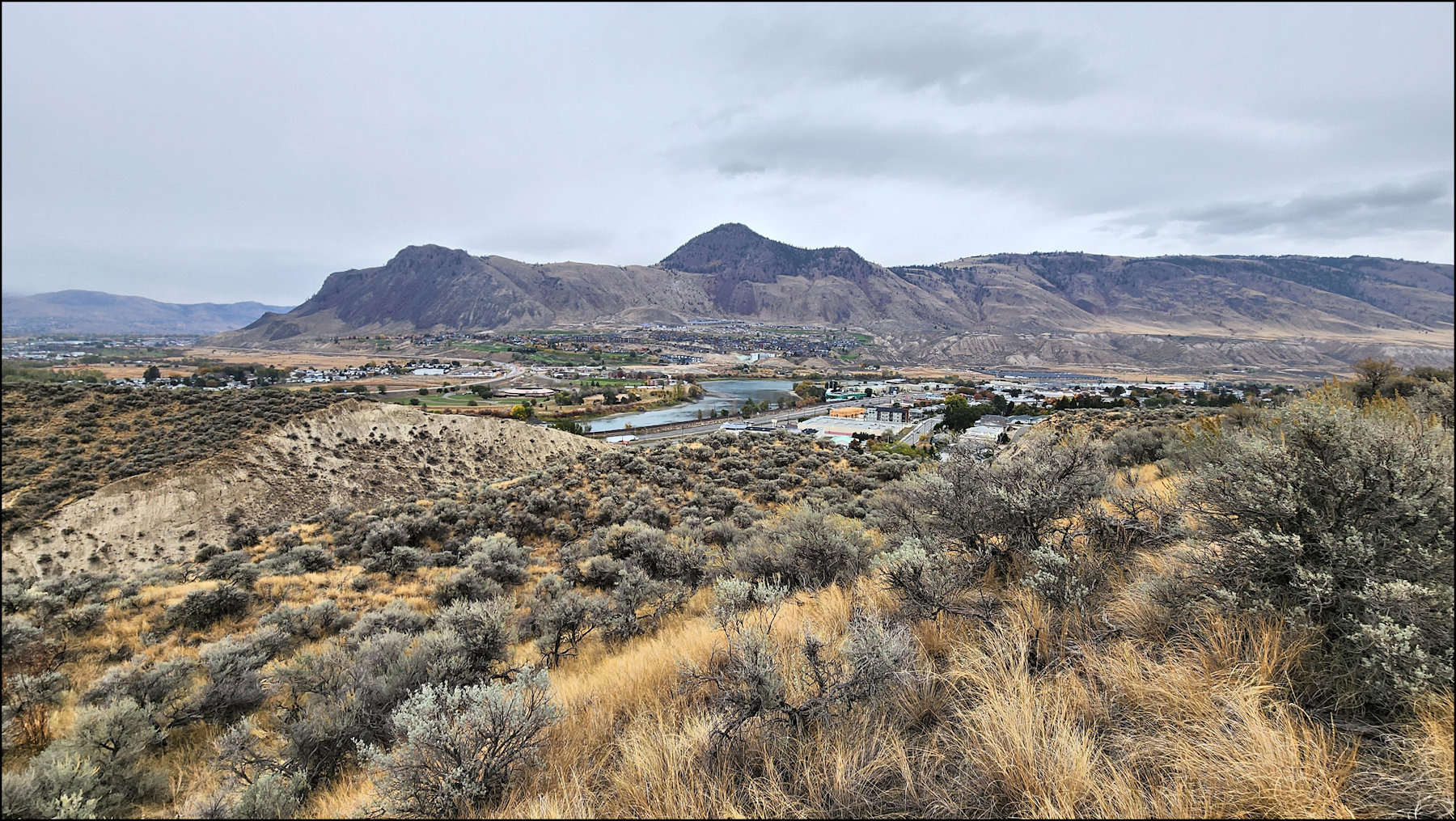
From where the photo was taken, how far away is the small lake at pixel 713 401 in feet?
239

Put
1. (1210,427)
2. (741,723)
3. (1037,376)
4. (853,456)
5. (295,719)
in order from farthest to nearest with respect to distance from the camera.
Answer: (1037,376) → (853,456) → (1210,427) → (295,719) → (741,723)

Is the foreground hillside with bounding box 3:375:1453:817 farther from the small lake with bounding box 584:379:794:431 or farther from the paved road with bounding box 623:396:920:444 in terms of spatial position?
the small lake with bounding box 584:379:794:431

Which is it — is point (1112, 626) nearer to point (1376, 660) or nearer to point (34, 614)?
point (1376, 660)

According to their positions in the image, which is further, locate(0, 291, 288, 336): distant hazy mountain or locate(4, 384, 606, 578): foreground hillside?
locate(4, 384, 606, 578): foreground hillside

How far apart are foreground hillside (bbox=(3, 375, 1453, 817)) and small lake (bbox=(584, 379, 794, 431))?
196 ft

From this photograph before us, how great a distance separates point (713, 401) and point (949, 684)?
308 ft

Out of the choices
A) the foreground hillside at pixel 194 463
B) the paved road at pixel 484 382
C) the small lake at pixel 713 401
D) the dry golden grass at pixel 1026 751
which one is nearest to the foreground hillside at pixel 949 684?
the dry golden grass at pixel 1026 751

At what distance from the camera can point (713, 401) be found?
96938 mm

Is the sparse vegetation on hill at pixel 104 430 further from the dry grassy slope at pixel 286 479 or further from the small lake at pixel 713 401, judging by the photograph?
the small lake at pixel 713 401

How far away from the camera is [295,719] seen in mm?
5016

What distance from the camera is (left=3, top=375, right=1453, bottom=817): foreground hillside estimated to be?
8.09 feet

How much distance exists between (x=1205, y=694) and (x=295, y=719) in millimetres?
7626

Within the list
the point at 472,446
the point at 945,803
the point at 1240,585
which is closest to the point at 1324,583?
the point at 1240,585

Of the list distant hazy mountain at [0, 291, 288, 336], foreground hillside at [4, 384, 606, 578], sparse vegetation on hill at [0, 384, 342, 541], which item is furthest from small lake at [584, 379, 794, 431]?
distant hazy mountain at [0, 291, 288, 336]
